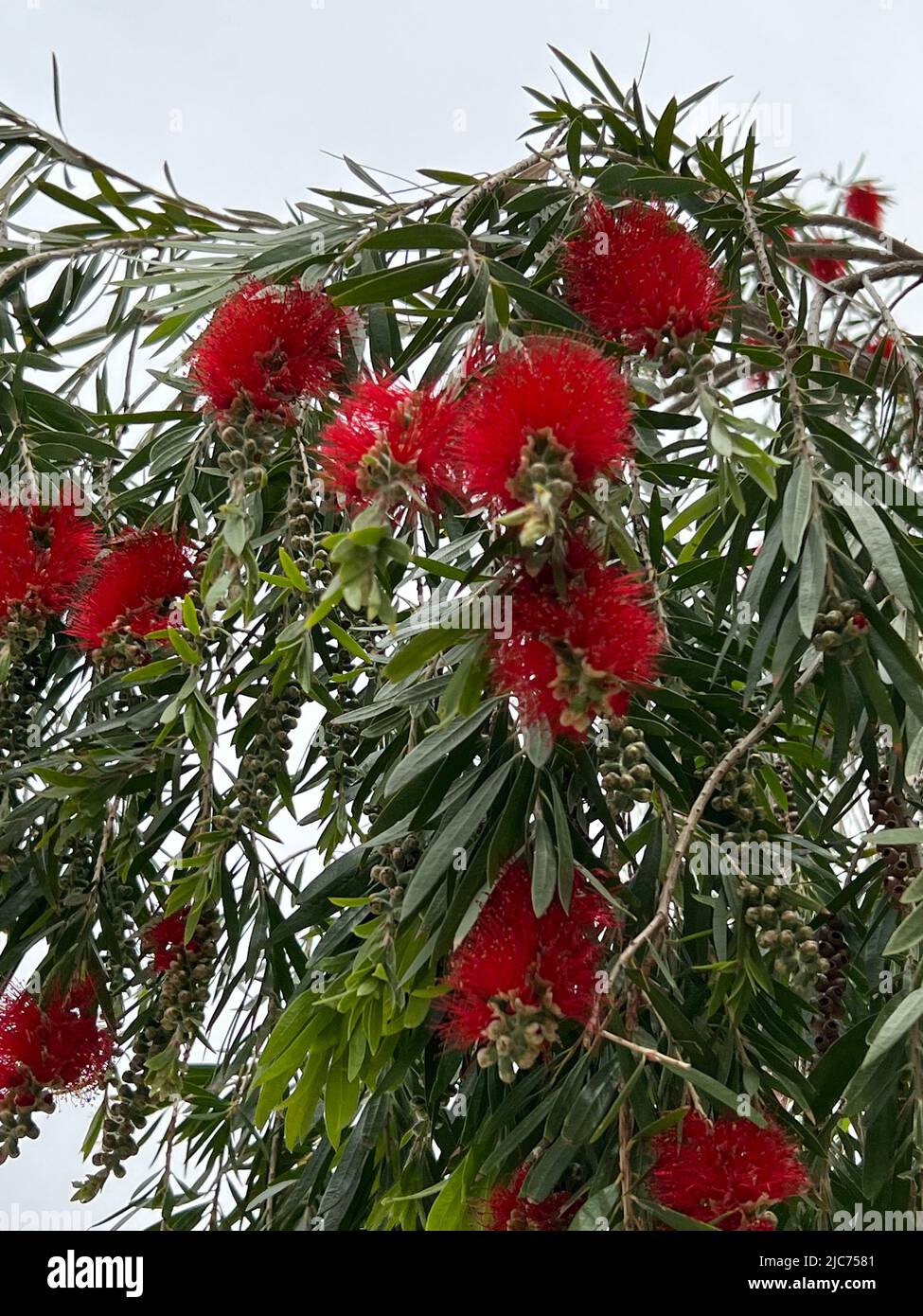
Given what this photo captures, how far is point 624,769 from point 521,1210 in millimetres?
390

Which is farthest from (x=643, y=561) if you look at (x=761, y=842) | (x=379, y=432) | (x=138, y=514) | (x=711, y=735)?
(x=138, y=514)

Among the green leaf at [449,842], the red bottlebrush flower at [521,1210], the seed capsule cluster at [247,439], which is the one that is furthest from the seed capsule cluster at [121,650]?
the red bottlebrush flower at [521,1210]

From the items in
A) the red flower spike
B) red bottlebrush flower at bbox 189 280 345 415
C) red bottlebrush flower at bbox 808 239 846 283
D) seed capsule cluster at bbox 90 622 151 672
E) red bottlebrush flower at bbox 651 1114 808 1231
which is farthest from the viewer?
red bottlebrush flower at bbox 808 239 846 283

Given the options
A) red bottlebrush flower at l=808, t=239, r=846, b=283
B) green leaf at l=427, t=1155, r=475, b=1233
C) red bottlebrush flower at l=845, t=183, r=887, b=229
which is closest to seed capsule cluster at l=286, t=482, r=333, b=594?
green leaf at l=427, t=1155, r=475, b=1233

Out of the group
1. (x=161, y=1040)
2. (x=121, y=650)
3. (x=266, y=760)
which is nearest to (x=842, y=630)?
(x=266, y=760)

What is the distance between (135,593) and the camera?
1.42m

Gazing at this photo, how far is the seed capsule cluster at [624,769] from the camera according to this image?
3.57 ft

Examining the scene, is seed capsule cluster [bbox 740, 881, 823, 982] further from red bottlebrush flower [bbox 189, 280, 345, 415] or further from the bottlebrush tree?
red bottlebrush flower [bbox 189, 280, 345, 415]

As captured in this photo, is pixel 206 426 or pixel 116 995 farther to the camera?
pixel 116 995

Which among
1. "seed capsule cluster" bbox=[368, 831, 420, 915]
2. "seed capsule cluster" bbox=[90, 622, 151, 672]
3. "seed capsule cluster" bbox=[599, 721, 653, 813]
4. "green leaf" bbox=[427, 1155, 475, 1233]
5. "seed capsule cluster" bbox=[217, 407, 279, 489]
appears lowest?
"green leaf" bbox=[427, 1155, 475, 1233]

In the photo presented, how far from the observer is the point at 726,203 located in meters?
1.50

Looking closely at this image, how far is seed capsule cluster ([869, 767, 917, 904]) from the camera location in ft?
4.29

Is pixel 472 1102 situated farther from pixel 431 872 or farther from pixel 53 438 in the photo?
pixel 53 438

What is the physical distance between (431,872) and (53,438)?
852 mm
